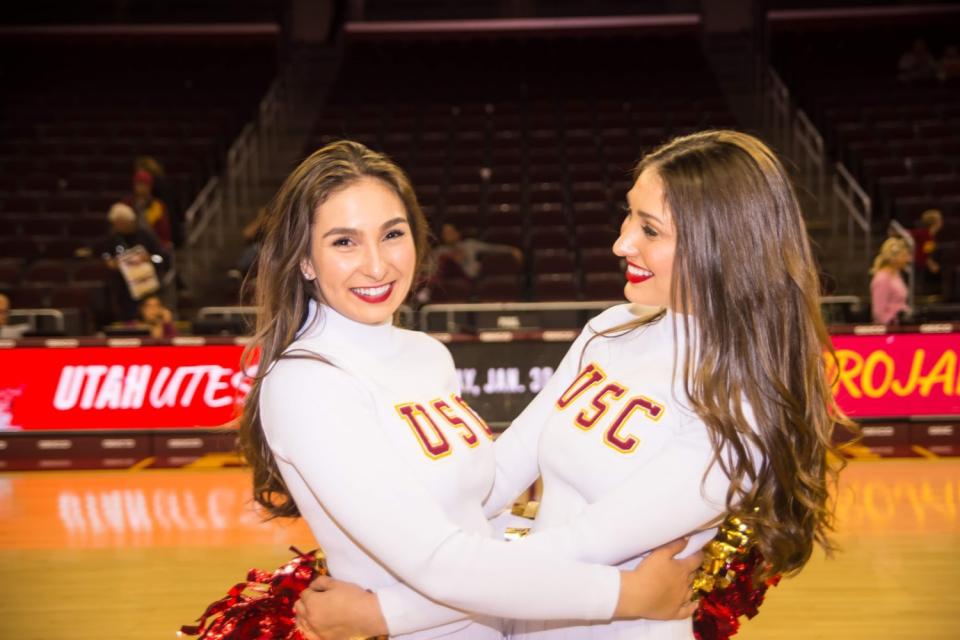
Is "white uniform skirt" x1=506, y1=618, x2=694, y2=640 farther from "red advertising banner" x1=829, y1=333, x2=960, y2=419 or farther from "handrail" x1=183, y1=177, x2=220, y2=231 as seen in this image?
"handrail" x1=183, y1=177, x2=220, y2=231

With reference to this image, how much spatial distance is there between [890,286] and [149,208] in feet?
19.1

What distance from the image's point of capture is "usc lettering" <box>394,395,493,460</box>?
5.39 feet

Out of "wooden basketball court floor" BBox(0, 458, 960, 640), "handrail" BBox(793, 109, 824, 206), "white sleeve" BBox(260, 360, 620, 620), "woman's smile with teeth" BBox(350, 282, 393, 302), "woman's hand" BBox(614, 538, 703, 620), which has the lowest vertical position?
"wooden basketball court floor" BBox(0, 458, 960, 640)

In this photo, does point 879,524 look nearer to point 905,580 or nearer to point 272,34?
point 905,580

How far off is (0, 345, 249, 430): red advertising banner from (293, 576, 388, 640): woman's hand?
4.71 metres

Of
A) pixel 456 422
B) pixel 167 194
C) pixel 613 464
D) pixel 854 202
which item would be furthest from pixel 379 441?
pixel 854 202

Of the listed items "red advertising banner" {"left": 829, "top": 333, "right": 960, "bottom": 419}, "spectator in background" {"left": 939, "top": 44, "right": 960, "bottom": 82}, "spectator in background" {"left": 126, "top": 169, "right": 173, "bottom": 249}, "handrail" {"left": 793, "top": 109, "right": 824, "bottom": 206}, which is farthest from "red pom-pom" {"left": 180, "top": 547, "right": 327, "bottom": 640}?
"spectator in background" {"left": 939, "top": 44, "right": 960, "bottom": 82}

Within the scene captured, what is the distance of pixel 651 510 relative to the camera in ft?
5.05

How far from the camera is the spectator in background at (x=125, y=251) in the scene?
7562mm

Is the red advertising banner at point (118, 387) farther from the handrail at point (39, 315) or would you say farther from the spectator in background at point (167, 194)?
the spectator in background at point (167, 194)

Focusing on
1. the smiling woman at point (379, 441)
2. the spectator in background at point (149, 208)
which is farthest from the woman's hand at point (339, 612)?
the spectator in background at point (149, 208)

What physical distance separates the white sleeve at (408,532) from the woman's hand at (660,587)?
0.03 meters

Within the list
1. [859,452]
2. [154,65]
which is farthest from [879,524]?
[154,65]

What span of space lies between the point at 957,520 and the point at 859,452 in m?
1.36
